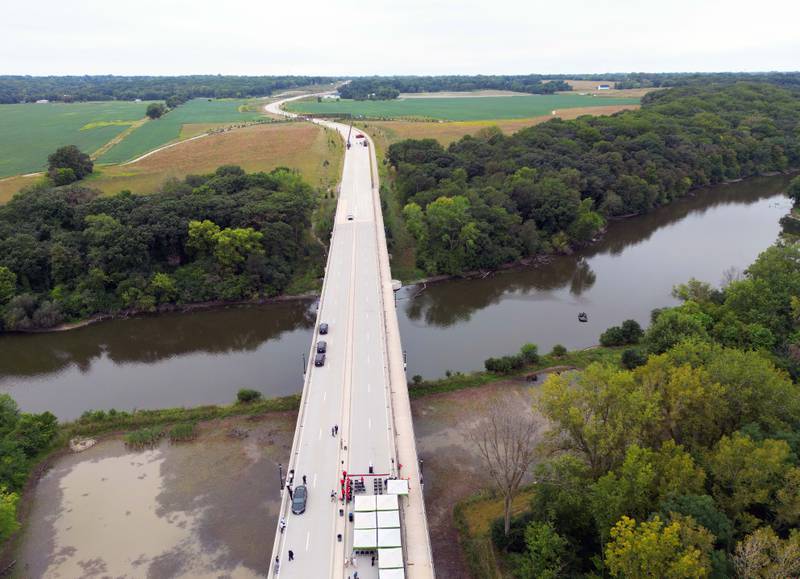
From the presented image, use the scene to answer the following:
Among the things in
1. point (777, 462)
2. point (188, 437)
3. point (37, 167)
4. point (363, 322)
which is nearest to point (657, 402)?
point (777, 462)

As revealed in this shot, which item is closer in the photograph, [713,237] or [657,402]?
[657,402]

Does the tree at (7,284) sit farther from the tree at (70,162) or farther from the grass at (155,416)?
the tree at (70,162)

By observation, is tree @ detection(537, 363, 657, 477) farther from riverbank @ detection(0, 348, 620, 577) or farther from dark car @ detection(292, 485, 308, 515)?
dark car @ detection(292, 485, 308, 515)

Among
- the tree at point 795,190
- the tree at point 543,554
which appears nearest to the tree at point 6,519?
the tree at point 543,554

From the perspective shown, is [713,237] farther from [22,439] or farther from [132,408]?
[22,439]

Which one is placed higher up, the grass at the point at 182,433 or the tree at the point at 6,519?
the tree at the point at 6,519

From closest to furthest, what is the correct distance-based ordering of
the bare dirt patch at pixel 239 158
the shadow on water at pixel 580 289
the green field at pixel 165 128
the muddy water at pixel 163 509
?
the muddy water at pixel 163 509
the shadow on water at pixel 580 289
the bare dirt patch at pixel 239 158
the green field at pixel 165 128
